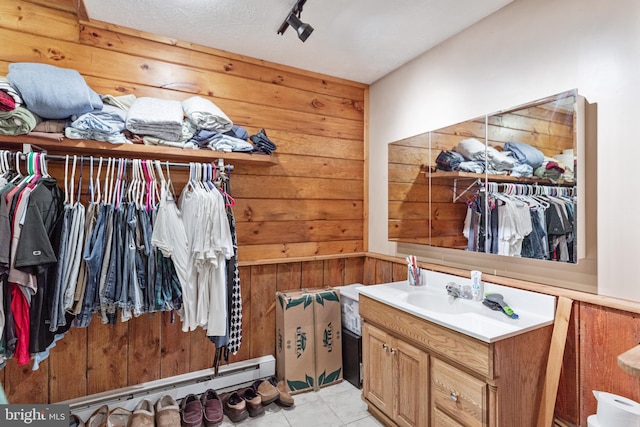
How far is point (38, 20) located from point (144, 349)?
2.15 meters

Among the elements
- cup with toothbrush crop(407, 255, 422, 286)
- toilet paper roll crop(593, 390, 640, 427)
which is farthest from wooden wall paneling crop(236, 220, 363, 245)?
toilet paper roll crop(593, 390, 640, 427)

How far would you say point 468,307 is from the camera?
6.32 ft

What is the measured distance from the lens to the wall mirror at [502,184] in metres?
1.60

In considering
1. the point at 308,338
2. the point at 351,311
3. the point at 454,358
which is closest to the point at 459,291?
the point at 454,358

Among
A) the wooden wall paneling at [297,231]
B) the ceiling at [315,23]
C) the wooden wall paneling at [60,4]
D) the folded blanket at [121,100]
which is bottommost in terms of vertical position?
the wooden wall paneling at [297,231]

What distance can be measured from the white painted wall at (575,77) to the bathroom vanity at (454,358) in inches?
17.4

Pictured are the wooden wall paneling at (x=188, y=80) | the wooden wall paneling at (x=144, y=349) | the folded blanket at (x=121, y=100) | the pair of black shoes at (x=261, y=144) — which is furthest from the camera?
the pair of black shoes at (x=261, y=144)

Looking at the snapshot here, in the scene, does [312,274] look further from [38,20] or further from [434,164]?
[38,20]

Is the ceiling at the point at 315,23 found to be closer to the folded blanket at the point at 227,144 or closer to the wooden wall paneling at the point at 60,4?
the wooden wall paneling at the point at 60,4

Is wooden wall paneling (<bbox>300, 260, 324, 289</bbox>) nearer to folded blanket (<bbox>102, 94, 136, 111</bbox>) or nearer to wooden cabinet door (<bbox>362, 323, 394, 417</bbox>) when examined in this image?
wooden cabinet door (<bbox>362, 323, 394, 417</bbox>)

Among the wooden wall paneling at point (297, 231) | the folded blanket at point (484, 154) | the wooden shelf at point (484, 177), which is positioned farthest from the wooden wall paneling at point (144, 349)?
the folded blanket at point (484, 154)

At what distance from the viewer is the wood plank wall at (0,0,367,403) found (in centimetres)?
204

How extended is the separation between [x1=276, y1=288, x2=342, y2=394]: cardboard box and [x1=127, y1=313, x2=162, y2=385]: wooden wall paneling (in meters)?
0.85

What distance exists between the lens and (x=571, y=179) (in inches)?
61.9
